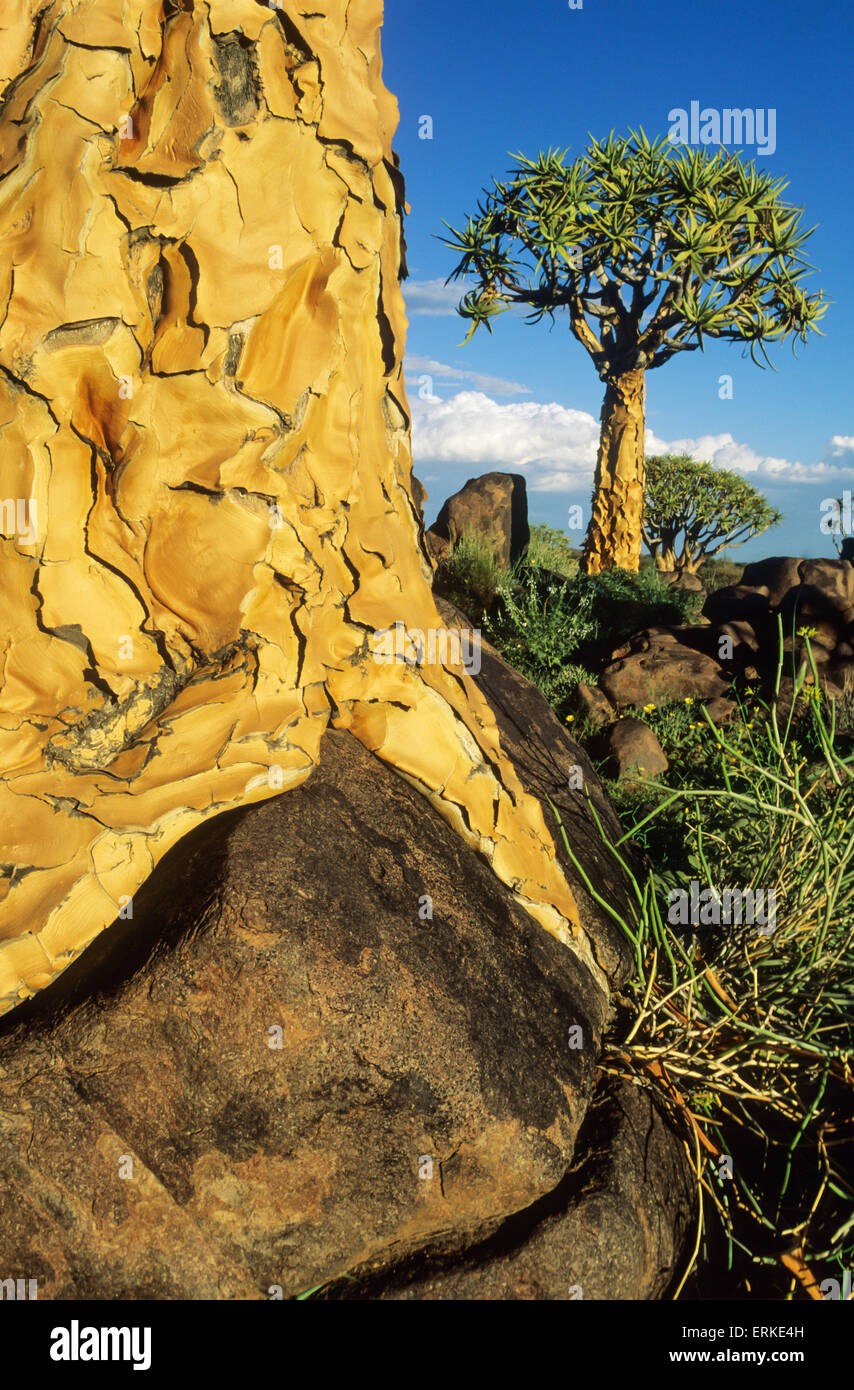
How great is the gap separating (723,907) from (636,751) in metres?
2.57

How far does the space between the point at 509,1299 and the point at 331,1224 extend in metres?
0.42

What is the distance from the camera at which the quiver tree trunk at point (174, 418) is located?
1.93m

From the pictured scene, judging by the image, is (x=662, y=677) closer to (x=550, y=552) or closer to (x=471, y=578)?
(x=471, y=578)

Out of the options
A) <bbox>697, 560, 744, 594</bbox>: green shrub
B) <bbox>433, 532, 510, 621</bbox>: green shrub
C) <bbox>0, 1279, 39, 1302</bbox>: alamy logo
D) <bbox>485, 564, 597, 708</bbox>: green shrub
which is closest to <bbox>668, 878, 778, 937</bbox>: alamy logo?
<bbox>0, 1279, 39, 1302</bbox>: alamy logo

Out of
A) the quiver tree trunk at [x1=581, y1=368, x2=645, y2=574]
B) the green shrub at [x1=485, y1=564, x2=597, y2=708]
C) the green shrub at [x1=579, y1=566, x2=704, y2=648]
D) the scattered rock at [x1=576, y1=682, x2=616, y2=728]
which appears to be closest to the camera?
the scattered rock at [x1=576, y1=682, x2=616, y2=728]

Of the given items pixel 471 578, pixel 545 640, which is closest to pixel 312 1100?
pixel 545 640

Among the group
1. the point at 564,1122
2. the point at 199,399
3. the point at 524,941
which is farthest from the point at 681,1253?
the point at 199,399

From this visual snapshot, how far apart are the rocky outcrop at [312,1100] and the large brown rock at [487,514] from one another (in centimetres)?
820

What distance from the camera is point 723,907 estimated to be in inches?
109

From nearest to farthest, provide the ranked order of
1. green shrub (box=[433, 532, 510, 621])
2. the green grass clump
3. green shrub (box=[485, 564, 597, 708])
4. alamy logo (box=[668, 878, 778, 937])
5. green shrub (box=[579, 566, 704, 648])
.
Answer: the green grass clump
alamy logo (box=[668, 878, 778, 937])
green shrub (box=[485, 564, 597, 708])
green shrub (box=[433, 532, 510, 621])
green shrub (box=[579, 566, 704, 648])

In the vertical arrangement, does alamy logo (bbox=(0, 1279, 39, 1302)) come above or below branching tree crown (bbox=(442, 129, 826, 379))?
below
